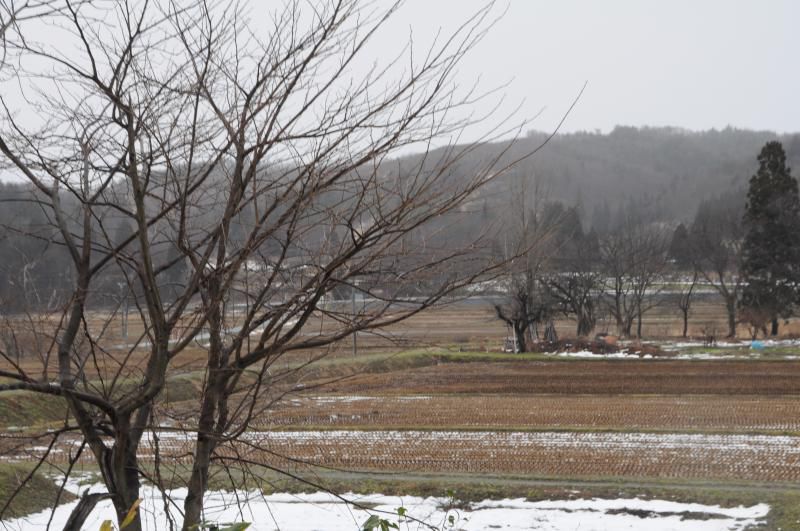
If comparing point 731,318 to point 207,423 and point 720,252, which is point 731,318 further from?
point 207,423

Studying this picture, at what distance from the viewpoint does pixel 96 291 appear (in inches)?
177

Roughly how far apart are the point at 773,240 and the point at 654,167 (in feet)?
367

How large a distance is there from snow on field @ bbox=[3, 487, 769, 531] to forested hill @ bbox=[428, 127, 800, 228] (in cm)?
10627

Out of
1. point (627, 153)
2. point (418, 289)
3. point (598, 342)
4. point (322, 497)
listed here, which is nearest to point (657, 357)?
point (598, 342)

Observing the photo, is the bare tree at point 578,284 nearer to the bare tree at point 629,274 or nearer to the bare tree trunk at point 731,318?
the bare tree at point 629,274

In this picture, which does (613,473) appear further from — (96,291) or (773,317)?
(773,317)

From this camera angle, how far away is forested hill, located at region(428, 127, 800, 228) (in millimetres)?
131875

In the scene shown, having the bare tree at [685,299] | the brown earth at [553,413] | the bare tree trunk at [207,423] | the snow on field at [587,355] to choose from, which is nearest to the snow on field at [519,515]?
the bare tree trunk at [207,423]

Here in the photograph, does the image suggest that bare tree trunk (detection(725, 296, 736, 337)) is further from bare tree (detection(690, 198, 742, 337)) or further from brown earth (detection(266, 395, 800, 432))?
brown earth (detection(266, 395, 800, 432))

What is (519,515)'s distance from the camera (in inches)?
456

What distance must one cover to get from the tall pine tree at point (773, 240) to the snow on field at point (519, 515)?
41234 millimetres

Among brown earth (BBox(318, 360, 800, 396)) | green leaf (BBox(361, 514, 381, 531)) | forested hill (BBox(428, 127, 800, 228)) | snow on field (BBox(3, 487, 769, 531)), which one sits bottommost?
brown earth (BBox(318, 360, 800, 396))

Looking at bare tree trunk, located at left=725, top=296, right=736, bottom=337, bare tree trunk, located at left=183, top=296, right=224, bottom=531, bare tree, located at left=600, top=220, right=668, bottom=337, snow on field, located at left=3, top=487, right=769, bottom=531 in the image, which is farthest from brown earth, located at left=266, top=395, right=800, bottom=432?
bare tree, located at left=600, top=220, right=668, bottom=337

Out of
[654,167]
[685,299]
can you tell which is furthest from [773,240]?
[654,167]
